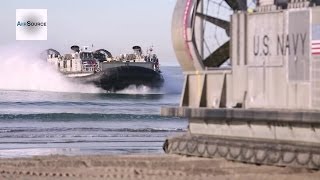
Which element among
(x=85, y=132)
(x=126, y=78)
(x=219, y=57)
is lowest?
(x=85, y=132)

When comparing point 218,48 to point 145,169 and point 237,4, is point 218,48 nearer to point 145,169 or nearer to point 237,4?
point 237,4

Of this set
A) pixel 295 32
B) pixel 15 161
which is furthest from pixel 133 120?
pixel 295 32

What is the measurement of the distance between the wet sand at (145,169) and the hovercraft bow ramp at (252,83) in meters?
0.21

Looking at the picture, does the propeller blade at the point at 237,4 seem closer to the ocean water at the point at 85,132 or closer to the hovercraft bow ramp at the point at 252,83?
the hovercraft bow ramp at the point at 252,83

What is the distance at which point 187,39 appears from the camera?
15.3 metres

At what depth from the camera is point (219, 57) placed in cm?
1544

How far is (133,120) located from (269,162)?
841 inches

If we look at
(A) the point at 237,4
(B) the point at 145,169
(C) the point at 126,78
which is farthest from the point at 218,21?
(C) the point at 126,78

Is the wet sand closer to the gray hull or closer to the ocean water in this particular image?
the ocean water

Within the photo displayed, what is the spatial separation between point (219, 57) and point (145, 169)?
108 inches

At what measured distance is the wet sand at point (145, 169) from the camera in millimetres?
12656

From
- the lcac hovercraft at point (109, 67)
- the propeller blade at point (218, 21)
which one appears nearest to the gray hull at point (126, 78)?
the lcac hovercraft at point (109, 67)

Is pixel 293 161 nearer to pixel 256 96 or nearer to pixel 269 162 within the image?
pixel 269 162

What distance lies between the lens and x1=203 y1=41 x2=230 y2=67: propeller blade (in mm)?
15438
